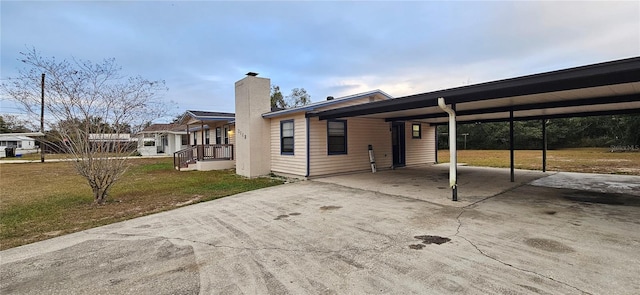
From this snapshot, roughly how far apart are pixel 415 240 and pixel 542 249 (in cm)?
145

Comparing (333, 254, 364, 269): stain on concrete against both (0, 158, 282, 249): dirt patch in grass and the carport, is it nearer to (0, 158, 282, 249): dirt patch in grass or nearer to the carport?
the carport

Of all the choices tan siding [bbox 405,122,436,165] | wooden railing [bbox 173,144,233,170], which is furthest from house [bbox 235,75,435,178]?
wooden railing [bbox 173,144,233,170]

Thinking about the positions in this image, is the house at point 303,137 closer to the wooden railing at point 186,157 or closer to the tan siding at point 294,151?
the tan siding at point 294,151

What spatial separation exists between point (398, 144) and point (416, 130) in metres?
1.59

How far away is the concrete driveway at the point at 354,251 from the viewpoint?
106 inches

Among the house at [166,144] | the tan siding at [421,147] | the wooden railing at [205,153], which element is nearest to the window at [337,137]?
the tan siding at [421,147]

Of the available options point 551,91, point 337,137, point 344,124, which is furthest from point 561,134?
point 551,91

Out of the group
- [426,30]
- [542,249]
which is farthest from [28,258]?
[426,30]

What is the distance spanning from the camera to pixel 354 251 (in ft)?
11.5

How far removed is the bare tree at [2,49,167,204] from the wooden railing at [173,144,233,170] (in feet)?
26.5

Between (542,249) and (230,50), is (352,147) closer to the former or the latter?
(542,249)

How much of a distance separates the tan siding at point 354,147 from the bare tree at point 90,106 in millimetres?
5179

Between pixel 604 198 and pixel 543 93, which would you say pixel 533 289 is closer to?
pixel 543 93

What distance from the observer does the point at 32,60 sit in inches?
233
